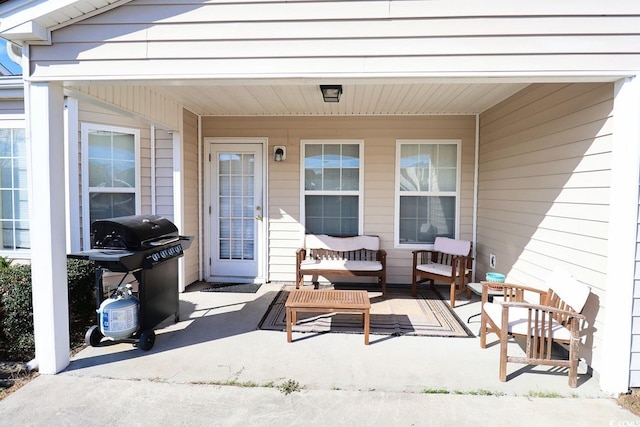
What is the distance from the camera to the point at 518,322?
2646 mm

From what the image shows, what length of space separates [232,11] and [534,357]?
131 inches

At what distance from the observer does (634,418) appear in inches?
81.9

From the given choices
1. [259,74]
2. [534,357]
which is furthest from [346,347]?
[259,74]

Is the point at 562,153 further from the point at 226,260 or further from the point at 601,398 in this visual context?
the point at 226,260

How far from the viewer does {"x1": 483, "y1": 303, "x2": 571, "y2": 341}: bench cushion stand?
8.17 ft

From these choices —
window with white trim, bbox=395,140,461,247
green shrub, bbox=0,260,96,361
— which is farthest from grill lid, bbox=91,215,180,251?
window with white trim, bbox=395,140,461,247

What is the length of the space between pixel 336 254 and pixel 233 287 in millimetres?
1539

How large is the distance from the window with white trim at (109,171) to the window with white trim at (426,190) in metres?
3.56

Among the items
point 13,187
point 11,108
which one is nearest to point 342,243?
point 13,187

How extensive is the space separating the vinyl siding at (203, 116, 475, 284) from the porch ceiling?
140 mm

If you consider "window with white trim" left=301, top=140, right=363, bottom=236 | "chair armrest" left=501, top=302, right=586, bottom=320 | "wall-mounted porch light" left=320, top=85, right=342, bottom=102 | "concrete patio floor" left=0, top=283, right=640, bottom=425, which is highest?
"wall-mounted porch light" left=320, top=85, right=342, bottom=102

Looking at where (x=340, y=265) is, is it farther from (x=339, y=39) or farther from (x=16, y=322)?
(x=16, y=322)


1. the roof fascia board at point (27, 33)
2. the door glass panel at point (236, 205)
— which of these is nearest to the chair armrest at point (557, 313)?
the door glass panel at point (236, 205)

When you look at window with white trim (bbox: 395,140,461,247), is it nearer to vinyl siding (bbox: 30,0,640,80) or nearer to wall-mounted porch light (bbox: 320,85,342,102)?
wall-mounted porch light (bbox: 320,85,342,102)
